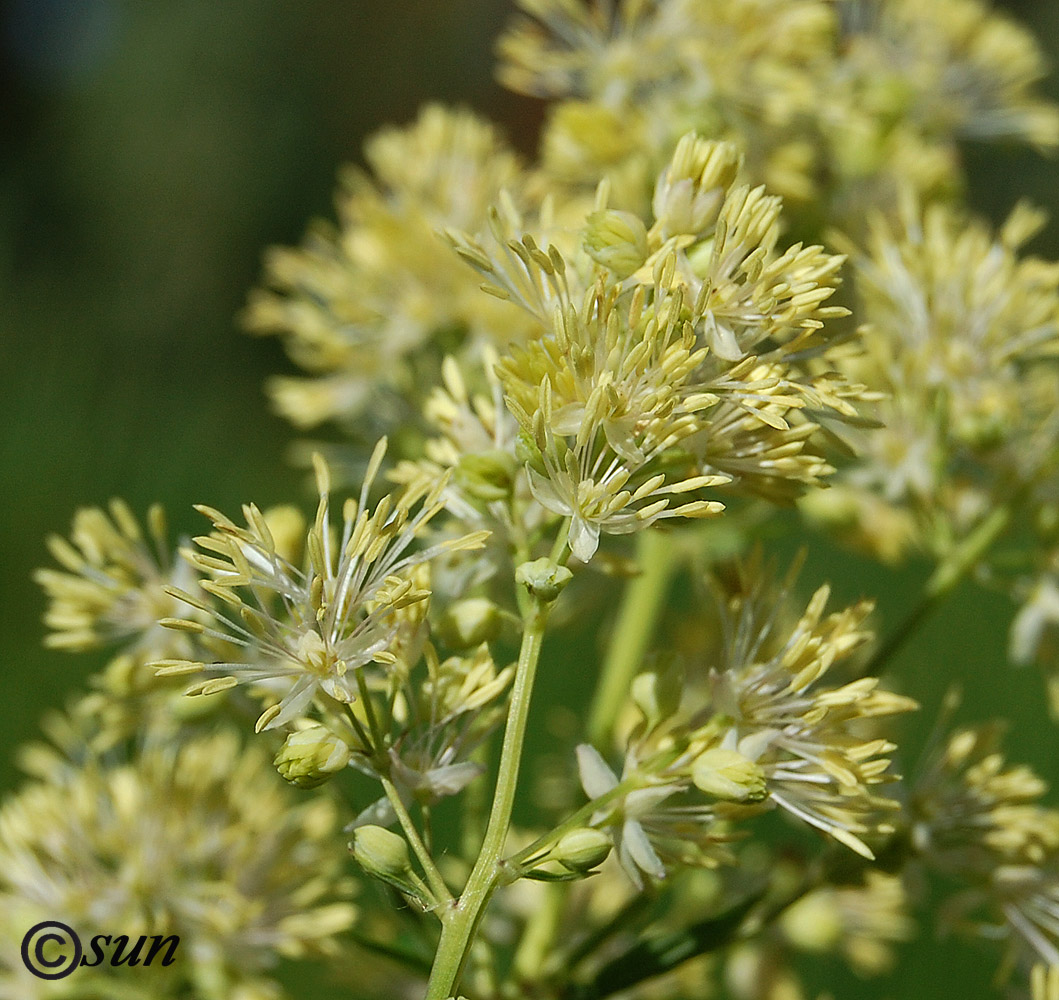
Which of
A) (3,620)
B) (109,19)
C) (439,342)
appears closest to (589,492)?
(439,342)

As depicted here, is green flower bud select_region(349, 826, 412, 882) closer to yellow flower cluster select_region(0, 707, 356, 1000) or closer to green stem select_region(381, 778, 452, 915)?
green stem select_region(381, 778, 452, 915)

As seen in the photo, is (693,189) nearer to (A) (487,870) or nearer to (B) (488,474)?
(B) (488,474)

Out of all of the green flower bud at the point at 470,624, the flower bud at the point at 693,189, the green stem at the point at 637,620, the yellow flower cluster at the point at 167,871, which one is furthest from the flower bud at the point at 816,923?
the flower bud at the point at 693,189

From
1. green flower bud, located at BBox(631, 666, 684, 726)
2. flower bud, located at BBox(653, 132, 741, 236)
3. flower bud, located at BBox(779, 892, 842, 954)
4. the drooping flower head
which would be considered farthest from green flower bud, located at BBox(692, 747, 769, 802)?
flower bud, located at BBox(779, 892, 842, 954)

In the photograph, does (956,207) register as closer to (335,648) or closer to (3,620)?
(335,648)

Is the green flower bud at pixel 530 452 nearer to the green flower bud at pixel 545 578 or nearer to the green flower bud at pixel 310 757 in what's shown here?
the green flower bud at pixel 545 578

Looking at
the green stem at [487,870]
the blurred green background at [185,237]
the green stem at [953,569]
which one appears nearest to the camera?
the green stem at [487,870]

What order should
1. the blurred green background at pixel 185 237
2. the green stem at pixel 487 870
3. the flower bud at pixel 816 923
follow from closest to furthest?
the green stem at pixel 487 870 < the flower bud at pixel 816 923 < the blurred green background at pixel 185 237

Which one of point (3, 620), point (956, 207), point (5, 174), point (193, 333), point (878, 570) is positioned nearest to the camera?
point (956, 207)
